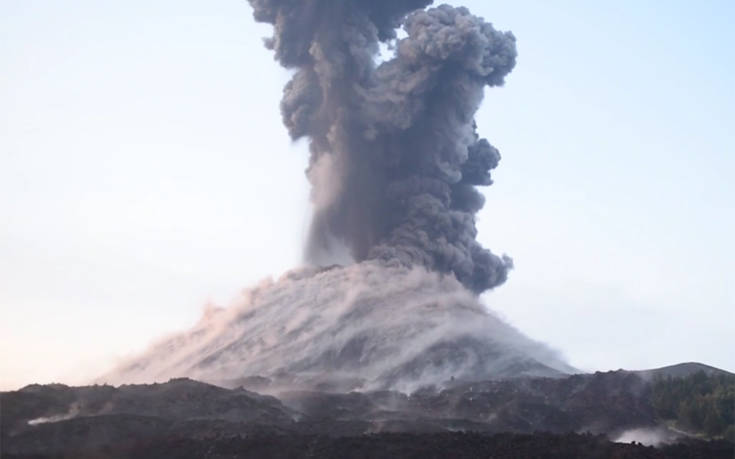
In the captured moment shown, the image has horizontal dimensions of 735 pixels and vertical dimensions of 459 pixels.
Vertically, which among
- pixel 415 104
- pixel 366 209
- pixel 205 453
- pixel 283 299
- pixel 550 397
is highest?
pixel 415 104

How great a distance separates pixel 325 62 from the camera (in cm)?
14400

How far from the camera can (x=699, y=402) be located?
313 ft

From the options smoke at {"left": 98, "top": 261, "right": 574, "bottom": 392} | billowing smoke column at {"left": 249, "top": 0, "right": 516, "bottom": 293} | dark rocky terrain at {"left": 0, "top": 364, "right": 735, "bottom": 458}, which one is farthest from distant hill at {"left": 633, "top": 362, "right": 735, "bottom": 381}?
billowing smoke column at {"left": 249, "top": 0, "right": 516, "bottom": 293}

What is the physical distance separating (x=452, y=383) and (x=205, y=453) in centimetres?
4172

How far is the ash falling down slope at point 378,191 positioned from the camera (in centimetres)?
13350

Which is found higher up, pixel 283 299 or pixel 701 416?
pixel 283 299

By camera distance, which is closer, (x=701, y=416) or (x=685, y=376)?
(x=701, y=416)

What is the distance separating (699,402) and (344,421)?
27.3 m

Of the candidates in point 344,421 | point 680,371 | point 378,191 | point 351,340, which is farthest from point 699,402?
point 378,191

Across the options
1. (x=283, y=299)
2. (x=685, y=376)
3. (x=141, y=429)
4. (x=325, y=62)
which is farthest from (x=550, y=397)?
(x=325, y=62)

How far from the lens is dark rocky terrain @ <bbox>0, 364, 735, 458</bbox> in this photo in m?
78.4

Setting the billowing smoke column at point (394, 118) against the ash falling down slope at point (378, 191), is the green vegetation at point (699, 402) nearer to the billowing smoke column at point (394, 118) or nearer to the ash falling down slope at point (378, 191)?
the ash falling down slope at point (378, 191)

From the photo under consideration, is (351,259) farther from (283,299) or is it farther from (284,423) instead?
(284,423)

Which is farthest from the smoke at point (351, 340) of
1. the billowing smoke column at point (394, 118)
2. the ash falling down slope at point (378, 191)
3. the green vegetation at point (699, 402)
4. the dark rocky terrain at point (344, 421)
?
the green vegetation at point (699, 402)
